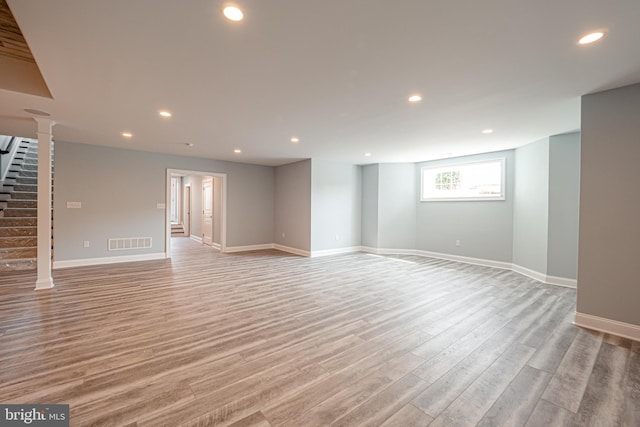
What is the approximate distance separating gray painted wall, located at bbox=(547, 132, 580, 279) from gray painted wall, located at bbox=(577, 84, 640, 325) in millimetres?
1752

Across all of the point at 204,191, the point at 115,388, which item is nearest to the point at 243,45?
the point at 115,388

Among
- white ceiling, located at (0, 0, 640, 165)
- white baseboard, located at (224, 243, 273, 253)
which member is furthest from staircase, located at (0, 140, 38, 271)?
white baseboard, located at (224, 243, 273, 253)

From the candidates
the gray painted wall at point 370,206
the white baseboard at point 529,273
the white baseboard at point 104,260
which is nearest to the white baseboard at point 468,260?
the white baseboard at point 529,273

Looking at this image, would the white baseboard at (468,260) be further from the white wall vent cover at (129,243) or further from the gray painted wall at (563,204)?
the white wall vent cover at (129,243)

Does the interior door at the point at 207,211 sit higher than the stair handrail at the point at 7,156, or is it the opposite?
the stair handrail at the point at 7,156

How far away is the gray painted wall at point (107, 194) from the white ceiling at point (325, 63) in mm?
1253

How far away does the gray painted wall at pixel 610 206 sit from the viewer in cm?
260

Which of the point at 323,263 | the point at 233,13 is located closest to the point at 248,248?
the point at 323,263

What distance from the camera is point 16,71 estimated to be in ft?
9.82

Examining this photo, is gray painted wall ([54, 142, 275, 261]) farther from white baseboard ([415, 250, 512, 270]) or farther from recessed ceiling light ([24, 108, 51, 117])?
white baseboard ([415, 250, 512, 270])

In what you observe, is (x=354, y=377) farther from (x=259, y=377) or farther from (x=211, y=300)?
(x=211, y=300)

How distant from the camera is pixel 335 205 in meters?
7.22

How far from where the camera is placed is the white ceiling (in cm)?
169

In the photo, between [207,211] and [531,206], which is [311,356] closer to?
[531,206]
